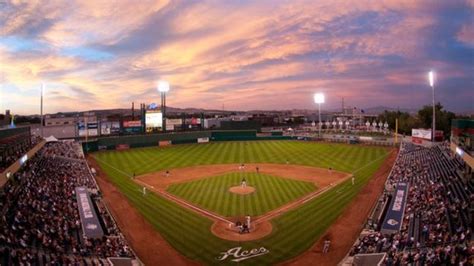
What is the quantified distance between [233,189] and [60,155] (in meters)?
24.6

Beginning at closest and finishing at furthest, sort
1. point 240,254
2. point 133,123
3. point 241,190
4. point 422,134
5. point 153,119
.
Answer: point 240,254 < point 241,190 < point 422,134 < point 153,119 < point 133,123

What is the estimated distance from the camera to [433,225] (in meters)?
20.9

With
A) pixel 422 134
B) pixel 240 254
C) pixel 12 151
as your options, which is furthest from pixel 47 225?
pixel 422 134

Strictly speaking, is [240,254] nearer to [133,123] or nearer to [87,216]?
[87,216]

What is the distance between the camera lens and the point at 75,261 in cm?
1773

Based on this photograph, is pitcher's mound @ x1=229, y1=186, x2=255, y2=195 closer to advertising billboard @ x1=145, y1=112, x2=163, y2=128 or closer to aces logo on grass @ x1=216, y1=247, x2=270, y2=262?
aces logo on grass @ x1=216, y1=247, x2=270, y2=262

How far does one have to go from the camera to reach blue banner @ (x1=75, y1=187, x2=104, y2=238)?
23.3 m

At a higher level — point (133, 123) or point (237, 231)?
point (133, 123)

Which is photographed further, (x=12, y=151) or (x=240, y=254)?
(x=12, y=151)

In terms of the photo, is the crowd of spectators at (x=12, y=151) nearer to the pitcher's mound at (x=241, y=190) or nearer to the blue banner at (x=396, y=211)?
the pitcher's mound at (x=241, y=190)

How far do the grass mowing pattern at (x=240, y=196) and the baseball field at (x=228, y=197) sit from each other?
9 cm

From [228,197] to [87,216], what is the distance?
12.8 meters

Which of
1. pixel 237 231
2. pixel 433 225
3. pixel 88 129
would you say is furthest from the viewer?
pixel 88 129

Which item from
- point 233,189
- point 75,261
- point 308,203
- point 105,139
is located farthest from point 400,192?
point 105,139
